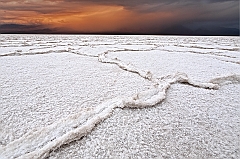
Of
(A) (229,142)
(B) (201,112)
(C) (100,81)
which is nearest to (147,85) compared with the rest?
(C) (100,81)

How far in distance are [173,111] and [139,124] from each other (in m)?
0.20

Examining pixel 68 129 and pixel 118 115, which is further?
pixel 118 115

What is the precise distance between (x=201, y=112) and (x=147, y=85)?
41 centimetres

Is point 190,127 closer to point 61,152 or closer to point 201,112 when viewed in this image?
point 201,112

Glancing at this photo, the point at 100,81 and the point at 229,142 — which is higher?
the point at 100,81

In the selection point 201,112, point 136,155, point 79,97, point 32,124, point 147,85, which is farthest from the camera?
point 147,85

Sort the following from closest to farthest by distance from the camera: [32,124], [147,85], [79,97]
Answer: [32,124] → [79,97] → [147,85]

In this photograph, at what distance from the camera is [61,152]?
664 millimetres

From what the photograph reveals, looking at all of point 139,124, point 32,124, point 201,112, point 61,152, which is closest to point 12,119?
point 32,124

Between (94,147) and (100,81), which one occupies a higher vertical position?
(100,81)

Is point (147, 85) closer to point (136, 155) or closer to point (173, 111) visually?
point (173, 111)

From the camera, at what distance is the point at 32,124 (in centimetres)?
81

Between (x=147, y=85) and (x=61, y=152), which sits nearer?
(x=61, y=152)

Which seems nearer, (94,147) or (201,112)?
(94,147)
